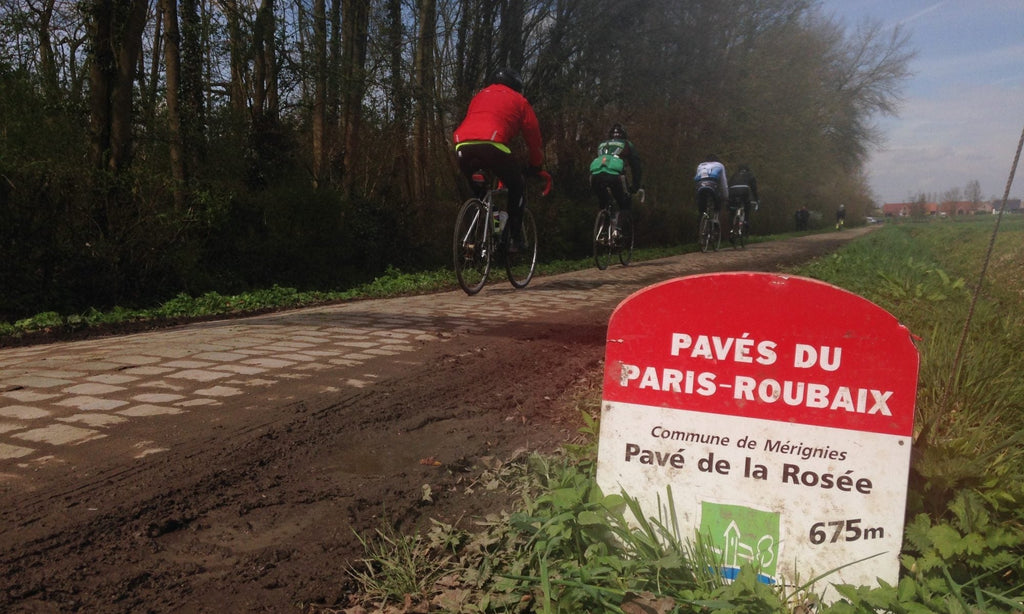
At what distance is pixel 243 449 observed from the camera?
2.91m

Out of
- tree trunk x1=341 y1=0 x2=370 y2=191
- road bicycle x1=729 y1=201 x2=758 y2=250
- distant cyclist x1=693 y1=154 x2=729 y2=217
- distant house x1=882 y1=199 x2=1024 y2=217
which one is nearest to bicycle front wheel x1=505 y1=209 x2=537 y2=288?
tree trunk x1=341 y1=0 x2=370 y2=191

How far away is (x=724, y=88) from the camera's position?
24.1 m

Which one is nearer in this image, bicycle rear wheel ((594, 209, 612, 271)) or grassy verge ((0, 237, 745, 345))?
grassy verge ((0, 237, 745, 345))

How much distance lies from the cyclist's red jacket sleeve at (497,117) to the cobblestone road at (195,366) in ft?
5.70

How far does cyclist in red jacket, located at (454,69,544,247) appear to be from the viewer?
7273 mm

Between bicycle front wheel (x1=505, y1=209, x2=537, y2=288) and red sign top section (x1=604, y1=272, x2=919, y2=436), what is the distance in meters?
6.39

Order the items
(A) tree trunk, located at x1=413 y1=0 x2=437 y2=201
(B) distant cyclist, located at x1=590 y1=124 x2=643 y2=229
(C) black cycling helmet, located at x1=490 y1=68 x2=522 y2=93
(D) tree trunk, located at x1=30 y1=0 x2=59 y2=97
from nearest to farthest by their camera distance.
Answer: (C) black cycling helmet, located at x1=490 y1=68 x2=522 y2=93, (D) tree trunk, located at x1=30 y1=0 x2=59 y2=97, (B) distant cyclist, located at x1=590 y1=124 x2=643 y2=229, (A) tree trunk, located at x1=413 y1=0 x2=437 y2=201

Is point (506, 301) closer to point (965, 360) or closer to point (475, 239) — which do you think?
point (475, 239)

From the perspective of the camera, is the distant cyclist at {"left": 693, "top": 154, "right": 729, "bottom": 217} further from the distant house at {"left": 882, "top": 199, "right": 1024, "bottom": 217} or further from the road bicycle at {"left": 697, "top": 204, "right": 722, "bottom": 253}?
the distant house at {"left": 882, "top": 199, "right": 1024, "bottom": 217}

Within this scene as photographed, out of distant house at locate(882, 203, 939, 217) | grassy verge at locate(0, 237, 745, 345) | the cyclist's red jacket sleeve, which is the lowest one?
grassy verge at locate(0, 237, 745, 345)

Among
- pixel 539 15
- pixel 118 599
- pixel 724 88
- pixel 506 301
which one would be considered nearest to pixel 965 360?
pixel 118 599

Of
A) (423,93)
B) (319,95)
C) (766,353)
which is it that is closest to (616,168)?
(423,93)

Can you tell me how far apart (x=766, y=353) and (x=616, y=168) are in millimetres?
9427

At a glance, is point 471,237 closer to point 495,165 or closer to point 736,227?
point 495,165
